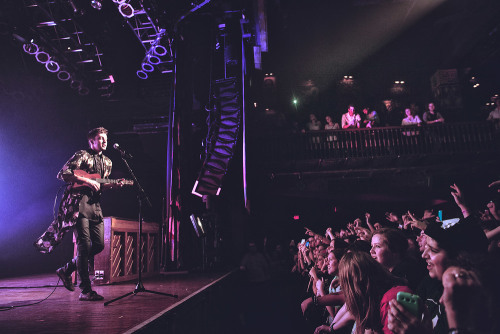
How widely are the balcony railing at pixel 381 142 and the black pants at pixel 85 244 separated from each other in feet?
28.8

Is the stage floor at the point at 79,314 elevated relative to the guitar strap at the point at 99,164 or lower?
lower

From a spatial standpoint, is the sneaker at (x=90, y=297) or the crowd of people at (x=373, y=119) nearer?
the sneaker at (x=90, y=297)

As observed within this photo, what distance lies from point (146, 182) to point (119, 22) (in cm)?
473

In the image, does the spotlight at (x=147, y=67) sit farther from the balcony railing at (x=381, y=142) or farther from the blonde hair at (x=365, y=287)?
the blonde hair at (x=365, y=287)

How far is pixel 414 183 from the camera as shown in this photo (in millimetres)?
13102

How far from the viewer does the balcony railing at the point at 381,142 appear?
36.6 ft

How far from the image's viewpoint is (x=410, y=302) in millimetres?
1015

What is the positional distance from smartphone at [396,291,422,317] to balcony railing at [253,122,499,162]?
418 inches

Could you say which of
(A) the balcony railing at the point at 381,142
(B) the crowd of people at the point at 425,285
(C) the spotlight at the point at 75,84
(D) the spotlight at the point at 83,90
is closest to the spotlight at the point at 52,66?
(C) the spotlight at the point at 75,84

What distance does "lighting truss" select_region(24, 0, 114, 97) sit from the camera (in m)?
5.89

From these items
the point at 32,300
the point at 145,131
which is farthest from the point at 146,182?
the point at 32,300

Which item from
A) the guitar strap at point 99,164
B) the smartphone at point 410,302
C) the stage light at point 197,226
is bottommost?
the smartphone at point 410,302

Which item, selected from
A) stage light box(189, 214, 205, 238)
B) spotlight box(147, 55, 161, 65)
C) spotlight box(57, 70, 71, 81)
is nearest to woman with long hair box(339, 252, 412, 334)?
stage light box(189, 214, 205, 238)

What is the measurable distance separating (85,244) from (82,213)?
307mm
